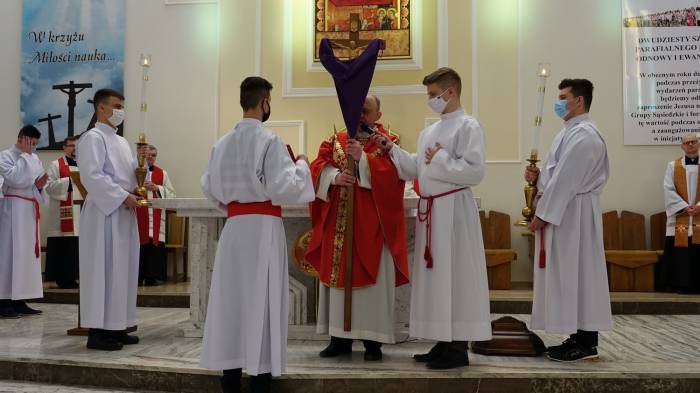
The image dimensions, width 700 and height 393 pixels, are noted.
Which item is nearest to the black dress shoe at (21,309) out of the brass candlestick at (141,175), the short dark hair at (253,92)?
the brass candlestick at (141,175)

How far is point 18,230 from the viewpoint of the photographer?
6680 mm

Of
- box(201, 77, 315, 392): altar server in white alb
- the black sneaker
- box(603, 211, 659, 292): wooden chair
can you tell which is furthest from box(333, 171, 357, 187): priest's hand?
box(603, 211, 659, 292): wooden chair

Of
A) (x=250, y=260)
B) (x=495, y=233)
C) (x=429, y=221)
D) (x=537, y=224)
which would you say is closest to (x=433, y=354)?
(x=429, y=221)

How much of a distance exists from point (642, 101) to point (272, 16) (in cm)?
524

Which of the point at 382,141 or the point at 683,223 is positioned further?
the point at 683,223

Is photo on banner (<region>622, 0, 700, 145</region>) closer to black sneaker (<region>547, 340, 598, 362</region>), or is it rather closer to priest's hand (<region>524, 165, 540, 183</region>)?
priest's hand (<region>524, 165, 540, 183</region>)

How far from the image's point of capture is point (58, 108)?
973 cm

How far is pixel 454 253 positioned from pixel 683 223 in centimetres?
495

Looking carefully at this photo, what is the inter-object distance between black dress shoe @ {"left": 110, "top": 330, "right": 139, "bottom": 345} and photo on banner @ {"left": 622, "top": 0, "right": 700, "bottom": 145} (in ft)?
22.2

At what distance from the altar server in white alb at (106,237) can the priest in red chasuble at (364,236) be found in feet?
4.78

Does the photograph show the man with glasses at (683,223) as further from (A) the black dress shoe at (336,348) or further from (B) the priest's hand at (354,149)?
(B) the priest's hand at (354,149)

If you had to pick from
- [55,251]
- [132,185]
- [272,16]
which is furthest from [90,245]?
[272,16]

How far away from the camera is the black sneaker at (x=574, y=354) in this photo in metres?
4.27

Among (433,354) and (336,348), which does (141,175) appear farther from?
(433,354)
